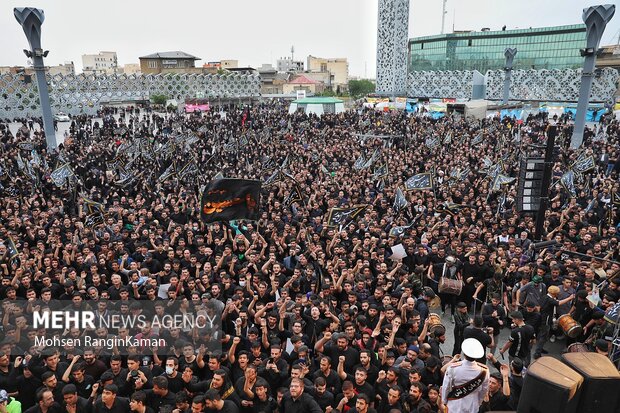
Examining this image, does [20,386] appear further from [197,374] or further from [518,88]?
[518,88]

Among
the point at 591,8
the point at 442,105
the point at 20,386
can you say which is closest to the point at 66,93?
the point at 442,105

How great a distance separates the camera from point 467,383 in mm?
4141

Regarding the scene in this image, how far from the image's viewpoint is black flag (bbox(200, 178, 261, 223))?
987cm

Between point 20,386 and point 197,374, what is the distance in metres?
1.96

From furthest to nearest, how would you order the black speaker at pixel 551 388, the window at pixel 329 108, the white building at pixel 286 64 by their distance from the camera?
1. the white building at pixel 286 64
2. the window at pixel 329 108
3. the black speaker at pixel 551 388

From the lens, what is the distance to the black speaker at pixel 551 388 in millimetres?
2133

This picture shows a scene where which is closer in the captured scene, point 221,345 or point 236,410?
point 236,410

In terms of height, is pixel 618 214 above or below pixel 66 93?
below

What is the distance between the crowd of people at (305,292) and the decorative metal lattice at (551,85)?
40090 millimetres

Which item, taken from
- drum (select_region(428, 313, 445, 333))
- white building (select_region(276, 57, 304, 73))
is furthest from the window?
white building (select_region(276, 57, 304, 73))

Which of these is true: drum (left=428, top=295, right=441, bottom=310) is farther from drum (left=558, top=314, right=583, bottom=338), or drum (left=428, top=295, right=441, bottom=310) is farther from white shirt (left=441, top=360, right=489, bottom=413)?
white shirt (left=441, top=360, right=489, bottom=413)

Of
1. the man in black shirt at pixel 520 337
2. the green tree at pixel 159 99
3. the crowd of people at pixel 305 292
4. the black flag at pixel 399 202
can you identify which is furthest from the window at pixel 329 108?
the man in black shirt at pixel 520 337

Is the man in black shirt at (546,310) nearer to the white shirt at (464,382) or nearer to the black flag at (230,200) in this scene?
the white shirt at (464,382)

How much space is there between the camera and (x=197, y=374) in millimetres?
5480
